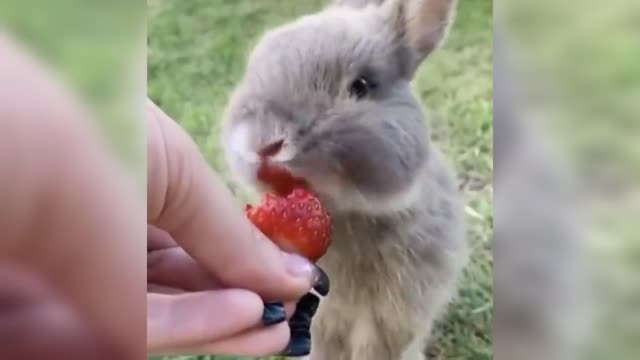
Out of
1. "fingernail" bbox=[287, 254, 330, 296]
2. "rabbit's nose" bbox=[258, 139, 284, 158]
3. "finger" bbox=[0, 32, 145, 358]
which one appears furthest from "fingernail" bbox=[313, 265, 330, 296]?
"finger" bbox=[0, 32, 145, 358]

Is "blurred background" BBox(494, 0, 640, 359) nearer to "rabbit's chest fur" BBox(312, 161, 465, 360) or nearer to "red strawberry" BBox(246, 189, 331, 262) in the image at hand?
"rabbit's chest fur" BBox(312, 161, 465, 360)

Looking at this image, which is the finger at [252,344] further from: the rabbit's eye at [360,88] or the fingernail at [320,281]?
the rabbit's eye at [360,88]

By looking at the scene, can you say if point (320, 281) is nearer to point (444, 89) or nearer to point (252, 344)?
point (252, 344)

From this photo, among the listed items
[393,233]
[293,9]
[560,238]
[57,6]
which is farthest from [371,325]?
[57,6]

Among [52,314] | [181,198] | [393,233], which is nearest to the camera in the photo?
[52,314]

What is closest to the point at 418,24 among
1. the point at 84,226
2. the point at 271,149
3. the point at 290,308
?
the point at 271,149

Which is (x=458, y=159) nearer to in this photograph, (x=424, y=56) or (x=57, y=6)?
(x=424, y=56)
